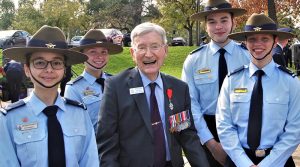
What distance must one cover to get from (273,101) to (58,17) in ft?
139

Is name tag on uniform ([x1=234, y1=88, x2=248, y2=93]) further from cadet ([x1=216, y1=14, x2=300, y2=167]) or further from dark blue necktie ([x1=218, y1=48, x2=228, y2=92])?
dark blue necktie ([x1=218, y1=48, x2=228, y2=92])

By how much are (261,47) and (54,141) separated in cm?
184

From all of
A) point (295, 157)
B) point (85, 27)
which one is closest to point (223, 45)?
point (295, 157)

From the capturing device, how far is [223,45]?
4.25 metres

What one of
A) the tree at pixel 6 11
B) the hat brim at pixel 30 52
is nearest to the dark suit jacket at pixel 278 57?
the hat brim at pixel 30 52

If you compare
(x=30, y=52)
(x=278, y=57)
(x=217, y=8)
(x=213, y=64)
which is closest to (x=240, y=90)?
(x=213, y=64)

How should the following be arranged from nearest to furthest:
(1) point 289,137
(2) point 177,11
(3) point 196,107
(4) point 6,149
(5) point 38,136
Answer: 1. (4) point 6,149
2. (5) point 38,136
3. (1) point 289,137
4. (3) point 196,107
5. (2) point 177,11

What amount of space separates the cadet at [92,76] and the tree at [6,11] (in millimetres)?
71769

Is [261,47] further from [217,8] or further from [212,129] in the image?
[212,129]

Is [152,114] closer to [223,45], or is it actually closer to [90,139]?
[90,139]

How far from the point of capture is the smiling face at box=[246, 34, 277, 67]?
3586 millimetres

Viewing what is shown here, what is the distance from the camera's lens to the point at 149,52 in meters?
3.01

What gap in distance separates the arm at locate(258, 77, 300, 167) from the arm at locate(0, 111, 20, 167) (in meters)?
1.91

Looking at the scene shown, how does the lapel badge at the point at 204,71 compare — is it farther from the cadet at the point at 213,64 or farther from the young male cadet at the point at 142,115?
the young male cadet at the point at 142,115
